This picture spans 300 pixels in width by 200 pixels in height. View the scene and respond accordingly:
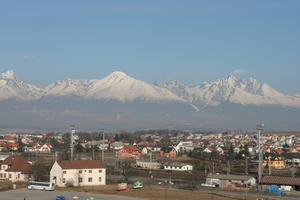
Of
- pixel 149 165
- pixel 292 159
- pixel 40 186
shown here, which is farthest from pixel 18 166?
pixel 292 159

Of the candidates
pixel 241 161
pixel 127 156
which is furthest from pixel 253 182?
pixel 127 156

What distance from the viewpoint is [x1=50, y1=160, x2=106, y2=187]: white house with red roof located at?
142 feet

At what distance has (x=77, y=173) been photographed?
43812 mm

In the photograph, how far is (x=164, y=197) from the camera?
35406 mm

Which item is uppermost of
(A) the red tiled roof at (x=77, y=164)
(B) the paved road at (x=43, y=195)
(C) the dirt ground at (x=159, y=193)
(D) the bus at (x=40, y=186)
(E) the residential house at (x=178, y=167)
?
(A) the red tiled roof at (x=77, y=164)

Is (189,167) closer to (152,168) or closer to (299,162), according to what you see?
(152,168)

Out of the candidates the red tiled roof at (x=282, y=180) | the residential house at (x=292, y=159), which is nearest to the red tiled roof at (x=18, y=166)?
the red tiled roof at (x=282, y=180)

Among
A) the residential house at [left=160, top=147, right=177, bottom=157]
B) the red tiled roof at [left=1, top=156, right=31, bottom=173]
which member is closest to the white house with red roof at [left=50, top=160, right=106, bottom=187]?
the red tiled roof at [left=1, top=156, right=31, bottom=173]

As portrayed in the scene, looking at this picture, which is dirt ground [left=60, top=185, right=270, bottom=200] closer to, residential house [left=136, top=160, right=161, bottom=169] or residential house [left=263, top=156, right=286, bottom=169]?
residential house [left=136, top=160, right=161, bottom=169]

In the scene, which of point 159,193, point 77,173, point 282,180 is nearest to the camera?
point 159,193

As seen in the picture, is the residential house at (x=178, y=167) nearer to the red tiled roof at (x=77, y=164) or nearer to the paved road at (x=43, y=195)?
the red tiled roof at (x=77, y=164)

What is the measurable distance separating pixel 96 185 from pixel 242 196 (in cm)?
1253

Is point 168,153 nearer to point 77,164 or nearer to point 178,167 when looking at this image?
point 178,167

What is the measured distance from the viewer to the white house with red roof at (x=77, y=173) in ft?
142
